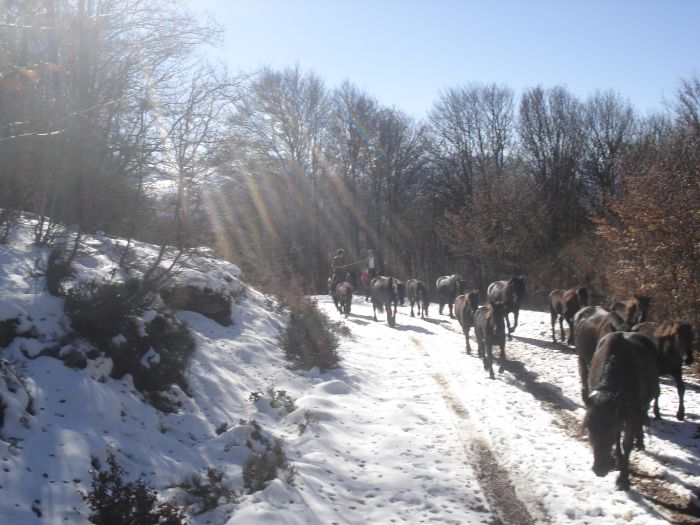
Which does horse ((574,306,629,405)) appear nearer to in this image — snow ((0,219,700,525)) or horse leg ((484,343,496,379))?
snow ((0,219,700,525))

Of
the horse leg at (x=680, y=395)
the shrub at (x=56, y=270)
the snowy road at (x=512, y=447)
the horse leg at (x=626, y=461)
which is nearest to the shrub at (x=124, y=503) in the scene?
the snowy road at (x=512, y=447)

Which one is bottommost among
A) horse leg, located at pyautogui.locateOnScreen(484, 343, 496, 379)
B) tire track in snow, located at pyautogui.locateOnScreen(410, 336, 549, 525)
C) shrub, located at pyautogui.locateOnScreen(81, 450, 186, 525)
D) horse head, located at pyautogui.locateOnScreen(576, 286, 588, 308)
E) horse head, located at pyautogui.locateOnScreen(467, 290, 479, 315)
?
tire track in snow, located at pyautogui.locateOnScreen(410, 336, 549, 525)

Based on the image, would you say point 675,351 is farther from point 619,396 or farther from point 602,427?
point 602,427

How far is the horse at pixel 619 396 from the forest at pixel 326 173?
565 centimetres

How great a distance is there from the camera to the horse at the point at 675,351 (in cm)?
811

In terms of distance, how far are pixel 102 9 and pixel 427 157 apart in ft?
125

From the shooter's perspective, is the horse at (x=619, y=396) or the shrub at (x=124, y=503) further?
the horse at (x=619, y=396)

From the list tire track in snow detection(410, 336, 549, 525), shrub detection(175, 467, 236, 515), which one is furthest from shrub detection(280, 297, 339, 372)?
shrub detection(175, 467, 236, 515)

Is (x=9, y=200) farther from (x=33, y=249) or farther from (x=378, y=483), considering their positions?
(x=378, y=483)

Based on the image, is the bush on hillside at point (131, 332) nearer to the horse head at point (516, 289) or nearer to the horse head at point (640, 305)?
the horse head at point (640, 305)

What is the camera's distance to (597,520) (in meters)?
5.45

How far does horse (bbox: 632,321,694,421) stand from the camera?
811 cm

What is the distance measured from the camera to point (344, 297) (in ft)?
74.5

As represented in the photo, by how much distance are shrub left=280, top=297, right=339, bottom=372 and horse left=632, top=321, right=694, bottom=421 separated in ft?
20.1
